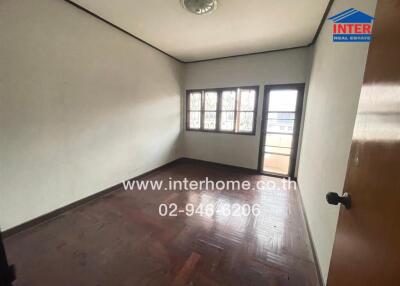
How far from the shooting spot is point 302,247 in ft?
5.71

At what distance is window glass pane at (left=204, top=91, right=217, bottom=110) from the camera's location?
4281 millimetres

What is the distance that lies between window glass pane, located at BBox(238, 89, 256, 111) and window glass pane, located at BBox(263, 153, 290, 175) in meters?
1.20

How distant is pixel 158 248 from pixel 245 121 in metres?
3.21

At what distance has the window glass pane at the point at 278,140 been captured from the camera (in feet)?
11.8

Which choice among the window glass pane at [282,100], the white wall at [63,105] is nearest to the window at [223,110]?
the window glass pane at [282,100]

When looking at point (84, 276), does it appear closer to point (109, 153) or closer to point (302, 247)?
point (109, 153)

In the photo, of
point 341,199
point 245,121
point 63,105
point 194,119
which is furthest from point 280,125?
point 63,105

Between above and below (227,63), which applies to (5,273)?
below

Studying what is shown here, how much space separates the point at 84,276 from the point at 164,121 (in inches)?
122

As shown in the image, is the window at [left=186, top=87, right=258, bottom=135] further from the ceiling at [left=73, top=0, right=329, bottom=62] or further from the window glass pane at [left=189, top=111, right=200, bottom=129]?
the ceiling at [left=73, top=0, right=329, bottom=62]

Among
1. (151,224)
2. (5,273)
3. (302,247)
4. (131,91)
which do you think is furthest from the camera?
(131,91)

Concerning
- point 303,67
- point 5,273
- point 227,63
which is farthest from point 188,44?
point 5,273

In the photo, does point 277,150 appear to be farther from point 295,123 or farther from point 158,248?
point 158,248

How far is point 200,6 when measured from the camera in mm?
2055
